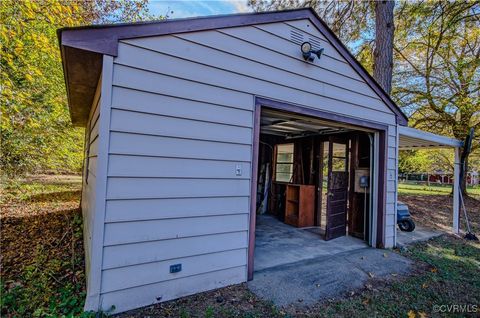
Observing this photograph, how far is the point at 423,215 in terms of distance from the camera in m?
8.19

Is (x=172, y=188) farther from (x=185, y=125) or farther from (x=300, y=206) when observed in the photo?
(x=300, y=206)

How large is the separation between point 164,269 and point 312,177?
4.95 meters

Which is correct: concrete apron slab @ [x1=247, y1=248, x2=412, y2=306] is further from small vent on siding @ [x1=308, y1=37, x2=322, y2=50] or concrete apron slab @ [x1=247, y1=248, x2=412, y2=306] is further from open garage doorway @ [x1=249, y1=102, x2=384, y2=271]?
small vent on siding @ [x1=308, y1=37, x2=322, y2=50]

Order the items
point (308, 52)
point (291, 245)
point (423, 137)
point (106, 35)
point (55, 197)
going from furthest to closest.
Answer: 1. point (55, 197)
2. point (423, 137)
3. point (291, 245)
4. point (308, 52)
5. point (106, 35)

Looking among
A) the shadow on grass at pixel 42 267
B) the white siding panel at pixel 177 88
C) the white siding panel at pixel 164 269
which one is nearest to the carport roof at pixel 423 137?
the white siding panel at pixel 177 88

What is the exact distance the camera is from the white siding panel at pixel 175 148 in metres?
2.29

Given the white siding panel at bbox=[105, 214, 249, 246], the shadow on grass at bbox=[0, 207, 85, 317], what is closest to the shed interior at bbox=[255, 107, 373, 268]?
the white siding panel at bbox=[105, 214, 249, 246]

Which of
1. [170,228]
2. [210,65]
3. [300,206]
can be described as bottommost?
[300,206]

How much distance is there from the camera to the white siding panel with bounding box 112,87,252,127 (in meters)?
2.31

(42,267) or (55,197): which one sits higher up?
(55,197)

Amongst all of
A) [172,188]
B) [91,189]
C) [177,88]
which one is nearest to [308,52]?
[177,88]

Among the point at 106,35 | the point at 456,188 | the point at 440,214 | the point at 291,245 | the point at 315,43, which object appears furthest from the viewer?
the point at 440,214

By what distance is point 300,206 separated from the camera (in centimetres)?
607
